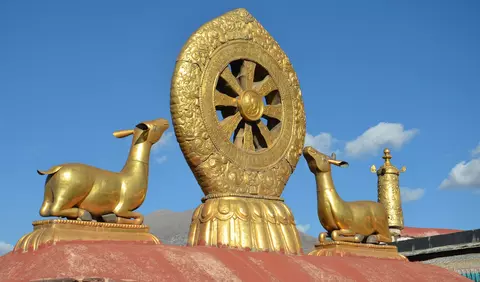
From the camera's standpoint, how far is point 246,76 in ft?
29.2

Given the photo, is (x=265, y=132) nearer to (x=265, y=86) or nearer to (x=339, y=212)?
(x=265, y=86)

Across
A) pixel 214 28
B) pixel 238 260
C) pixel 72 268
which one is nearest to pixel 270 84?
pixel 214 28

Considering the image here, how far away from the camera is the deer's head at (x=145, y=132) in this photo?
298 inches

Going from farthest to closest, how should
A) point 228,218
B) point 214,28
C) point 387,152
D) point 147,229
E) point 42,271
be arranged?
point 387,152, point 214,28, point 228,218, point 147,229, point 42,271

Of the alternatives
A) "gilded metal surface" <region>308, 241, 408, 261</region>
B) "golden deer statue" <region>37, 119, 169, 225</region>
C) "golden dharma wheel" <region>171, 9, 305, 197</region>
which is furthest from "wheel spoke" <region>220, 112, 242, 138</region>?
"gilded metal surface" <region>308, 241, 408, 261</region>

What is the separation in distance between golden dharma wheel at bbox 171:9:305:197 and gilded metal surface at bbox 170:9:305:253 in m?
0.01

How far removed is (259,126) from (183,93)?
1304 millimetres

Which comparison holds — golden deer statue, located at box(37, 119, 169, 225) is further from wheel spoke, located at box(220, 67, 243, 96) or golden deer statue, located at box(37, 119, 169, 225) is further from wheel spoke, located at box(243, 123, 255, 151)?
wheel spoke, located at box(243, 123, 255, 151)

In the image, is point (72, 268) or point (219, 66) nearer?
point (72, 268)

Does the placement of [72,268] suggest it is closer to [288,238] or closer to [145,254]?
[145,254]

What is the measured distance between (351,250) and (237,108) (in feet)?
7.50

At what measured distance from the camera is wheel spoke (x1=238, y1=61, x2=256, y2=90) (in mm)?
8901

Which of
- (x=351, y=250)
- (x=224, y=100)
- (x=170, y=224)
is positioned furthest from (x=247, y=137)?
(x=170, y=224)

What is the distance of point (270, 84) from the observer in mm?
9273
